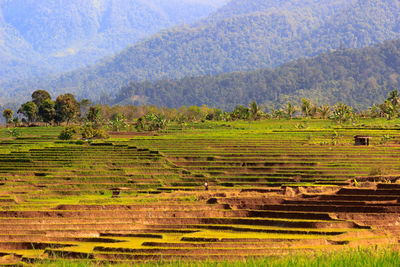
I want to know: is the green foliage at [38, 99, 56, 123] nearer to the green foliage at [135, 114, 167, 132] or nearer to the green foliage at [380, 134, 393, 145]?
the green foliage at [135, 114, 167, 132]

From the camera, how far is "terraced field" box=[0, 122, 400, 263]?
27.5 meters

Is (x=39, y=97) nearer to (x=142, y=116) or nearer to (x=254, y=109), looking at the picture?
(x=142, y=116)

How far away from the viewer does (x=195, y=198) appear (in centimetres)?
4481

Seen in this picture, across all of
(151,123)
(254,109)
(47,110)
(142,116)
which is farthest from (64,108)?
(254,109)

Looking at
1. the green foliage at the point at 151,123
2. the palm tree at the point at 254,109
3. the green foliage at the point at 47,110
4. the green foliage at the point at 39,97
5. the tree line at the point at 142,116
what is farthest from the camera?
the green foliage at the point at 39,97

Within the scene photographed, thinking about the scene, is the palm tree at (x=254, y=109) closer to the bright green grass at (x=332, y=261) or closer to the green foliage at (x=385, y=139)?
the green foliage at (x=385, y=139)

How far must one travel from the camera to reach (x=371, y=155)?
65.1 meters

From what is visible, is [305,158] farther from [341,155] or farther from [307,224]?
[307,224]

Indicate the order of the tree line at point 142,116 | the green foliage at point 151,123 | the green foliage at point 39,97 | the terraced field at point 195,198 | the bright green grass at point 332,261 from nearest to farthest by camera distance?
the bright green grass at point 332,261 < the terraced field at point 195,198 < the green foliage at point 151,123 < the tree line at point 142,116 < the green foliage at point 39,97

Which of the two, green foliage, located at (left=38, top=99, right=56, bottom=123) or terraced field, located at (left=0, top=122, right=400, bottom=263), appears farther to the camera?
green foliage, located at (left=38, top=99, right=56, bottom=123)

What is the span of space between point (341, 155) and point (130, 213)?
36564 millimetres

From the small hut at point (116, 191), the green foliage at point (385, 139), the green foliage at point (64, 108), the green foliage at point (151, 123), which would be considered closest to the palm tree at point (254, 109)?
the green foliage at point (151, 123)

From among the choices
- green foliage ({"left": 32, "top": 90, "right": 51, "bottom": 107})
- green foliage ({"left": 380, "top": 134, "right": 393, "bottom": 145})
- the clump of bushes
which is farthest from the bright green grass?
green foliage ({"left": 32, "top": 90, "right": 51, "bottom": 107})

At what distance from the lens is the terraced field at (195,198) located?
2755 cm
